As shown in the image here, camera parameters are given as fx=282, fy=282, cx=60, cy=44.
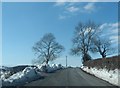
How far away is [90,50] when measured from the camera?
8000cm

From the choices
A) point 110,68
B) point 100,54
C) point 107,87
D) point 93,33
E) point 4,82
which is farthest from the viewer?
point 100,54

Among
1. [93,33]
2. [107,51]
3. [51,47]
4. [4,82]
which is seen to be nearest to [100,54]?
[107,51]

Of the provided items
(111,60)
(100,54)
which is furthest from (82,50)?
(111,60)

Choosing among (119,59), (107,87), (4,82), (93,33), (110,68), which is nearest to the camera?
(107,87)

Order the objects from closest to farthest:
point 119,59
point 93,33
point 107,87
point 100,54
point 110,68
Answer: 1. point 107,87
2. point 119,59
3. point 110,68
4. point 93,33
5. point 100,54

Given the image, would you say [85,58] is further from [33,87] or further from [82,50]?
[33,87]

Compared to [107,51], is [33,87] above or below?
below

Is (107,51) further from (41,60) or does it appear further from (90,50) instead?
(41,60)

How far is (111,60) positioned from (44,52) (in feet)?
198

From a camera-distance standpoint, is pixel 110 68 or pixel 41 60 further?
→ pixel 41 60

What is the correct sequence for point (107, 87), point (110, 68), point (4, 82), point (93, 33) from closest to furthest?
1. point (107, 87)
2. point (4, 82)
3. point (110, 68)
4. point (93, 33)

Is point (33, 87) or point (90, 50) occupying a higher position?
point (90, 50)

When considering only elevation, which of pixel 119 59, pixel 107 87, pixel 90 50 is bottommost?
pixel 107 87

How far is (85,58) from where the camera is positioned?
3157 inches
